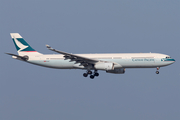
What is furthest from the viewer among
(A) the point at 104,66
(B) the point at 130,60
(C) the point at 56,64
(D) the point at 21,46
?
(D) the point at 21,46

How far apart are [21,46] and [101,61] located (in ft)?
60.4

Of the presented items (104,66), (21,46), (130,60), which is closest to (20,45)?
(21,46)

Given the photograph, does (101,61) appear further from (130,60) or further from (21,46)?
(21,46)

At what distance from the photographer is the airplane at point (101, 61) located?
189 feet

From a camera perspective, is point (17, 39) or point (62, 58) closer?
point (62, 58)

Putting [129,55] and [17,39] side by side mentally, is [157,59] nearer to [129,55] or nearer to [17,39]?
[129,55]

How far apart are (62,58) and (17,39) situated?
38.6 feet

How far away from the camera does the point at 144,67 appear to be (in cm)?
5912

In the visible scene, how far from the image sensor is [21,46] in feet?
213

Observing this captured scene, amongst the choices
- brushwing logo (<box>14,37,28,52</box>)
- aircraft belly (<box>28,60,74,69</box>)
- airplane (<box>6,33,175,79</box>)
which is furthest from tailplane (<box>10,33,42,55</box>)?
aircraft belly (<box>28,60,74,69</box>)

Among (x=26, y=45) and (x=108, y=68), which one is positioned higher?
(x=26, y=45)

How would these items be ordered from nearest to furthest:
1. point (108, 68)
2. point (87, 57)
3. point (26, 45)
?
point (108, 68) → point (87, 57) → point (26, 45)

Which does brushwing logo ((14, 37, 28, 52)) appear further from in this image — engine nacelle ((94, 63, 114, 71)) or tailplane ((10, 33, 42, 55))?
engine nacelle ((94, 63, 114, 71))

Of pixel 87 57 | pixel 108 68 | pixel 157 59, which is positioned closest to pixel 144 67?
pixel 157 59
